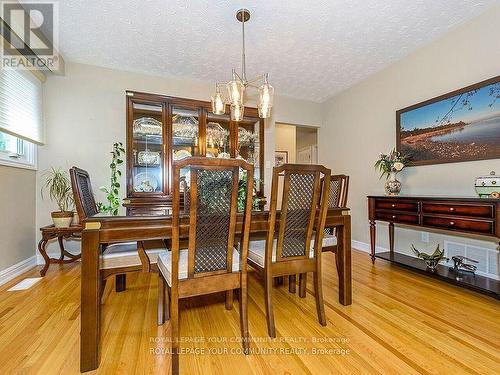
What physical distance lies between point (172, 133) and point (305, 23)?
84.3 inches

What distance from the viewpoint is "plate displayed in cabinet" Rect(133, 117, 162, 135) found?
11.0 ft

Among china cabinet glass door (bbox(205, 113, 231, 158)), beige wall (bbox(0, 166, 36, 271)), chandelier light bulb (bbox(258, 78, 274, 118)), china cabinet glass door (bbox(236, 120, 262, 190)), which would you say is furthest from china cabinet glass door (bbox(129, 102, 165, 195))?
chandelier light bulb (bbox(258, 78, 274, 118))

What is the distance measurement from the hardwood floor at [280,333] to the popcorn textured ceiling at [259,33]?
2525 millimetres

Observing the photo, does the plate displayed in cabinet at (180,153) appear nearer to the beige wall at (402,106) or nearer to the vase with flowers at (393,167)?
the beige wall at (402,106)

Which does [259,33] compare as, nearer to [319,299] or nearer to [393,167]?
[393,167]

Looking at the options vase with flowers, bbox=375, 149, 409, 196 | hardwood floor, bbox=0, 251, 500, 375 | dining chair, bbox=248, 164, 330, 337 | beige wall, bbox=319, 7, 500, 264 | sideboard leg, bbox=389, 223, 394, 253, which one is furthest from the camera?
sideboard leg, bbox=389, 223, 394, 253

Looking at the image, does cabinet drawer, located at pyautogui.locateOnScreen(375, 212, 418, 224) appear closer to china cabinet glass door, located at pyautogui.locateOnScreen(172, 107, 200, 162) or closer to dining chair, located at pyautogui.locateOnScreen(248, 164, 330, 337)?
dining chair, located at pyautogui.locateOnScreen(248, 164, 330, 337)

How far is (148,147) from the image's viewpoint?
134 inches

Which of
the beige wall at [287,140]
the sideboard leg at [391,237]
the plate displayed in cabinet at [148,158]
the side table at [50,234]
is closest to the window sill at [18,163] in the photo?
the side table at [50,234]

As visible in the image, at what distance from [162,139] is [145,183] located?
66 cm

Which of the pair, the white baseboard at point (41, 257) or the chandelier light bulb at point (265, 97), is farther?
the white baseboard at point (41, 257)

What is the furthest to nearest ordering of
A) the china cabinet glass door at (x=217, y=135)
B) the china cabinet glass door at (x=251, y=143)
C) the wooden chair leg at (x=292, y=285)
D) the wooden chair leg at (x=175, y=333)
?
the china cabinet glass door at (x=251, y=143), the china cabinet glass door at (x=217, y=135), the wooden chair leg at (x=292, y=285), the wooden chair leg at (x=175, y=333)

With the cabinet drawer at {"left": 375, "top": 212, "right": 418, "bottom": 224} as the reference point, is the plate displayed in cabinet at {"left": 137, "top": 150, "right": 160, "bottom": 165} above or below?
above

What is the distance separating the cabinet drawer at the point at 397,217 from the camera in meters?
2.44
